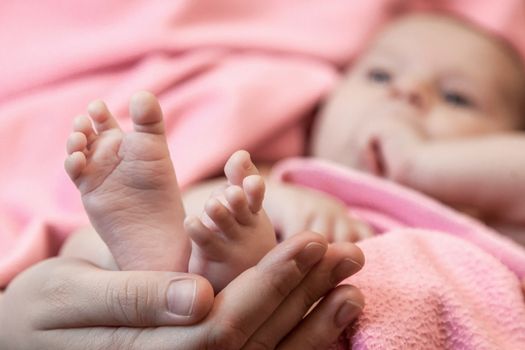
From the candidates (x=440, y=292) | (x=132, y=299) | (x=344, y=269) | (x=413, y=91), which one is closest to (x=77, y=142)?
(x=132, y=299)

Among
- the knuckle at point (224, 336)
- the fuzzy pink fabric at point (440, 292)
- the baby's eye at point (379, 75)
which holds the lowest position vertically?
the fuzzy pink fabric at point (440, 292)

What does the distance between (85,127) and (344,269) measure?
27 centimetres

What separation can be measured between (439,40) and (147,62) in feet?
1.74

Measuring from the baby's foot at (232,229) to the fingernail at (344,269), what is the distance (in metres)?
0.06

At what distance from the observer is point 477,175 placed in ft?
3.18

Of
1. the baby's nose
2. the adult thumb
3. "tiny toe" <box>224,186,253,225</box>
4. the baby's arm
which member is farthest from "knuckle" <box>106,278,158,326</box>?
the baby's nose

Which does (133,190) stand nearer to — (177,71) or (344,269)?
(344,269)

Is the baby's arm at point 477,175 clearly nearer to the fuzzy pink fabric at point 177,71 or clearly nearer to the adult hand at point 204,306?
the fuzzy pink fabric at point 177,71

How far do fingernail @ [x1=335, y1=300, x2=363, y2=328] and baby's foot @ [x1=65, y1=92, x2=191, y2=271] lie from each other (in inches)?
5.9

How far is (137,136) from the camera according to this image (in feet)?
2.09

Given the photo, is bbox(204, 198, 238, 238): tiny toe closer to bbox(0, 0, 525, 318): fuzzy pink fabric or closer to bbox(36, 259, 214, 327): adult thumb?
bbox(36, 259, 214, 327): adult thumb

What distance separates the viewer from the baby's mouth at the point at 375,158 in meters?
1.06

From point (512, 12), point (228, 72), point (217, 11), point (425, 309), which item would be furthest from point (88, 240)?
point (512, 12)

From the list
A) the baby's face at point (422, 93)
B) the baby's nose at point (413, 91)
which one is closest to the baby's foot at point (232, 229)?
the baby's face at point (422, 93)
